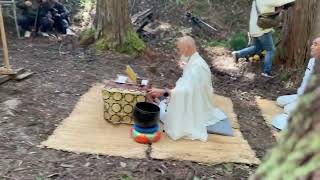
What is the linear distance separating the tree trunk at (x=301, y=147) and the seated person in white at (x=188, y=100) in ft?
12.4

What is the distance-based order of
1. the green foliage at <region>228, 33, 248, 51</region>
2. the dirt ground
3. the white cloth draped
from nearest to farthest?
the dirt ground
the white cloth draped
the green foliage at <region>228, 33, 248, 51</region>

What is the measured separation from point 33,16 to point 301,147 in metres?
7.90

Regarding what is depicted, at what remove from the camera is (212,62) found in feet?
26.0

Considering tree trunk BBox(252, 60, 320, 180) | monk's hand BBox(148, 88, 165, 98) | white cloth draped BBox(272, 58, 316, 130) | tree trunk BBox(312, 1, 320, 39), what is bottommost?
white cloth draped BBox(272, 58, 316, 130)

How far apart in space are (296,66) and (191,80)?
3.27 meters

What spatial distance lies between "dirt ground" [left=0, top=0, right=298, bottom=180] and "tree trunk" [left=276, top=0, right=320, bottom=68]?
0.50m

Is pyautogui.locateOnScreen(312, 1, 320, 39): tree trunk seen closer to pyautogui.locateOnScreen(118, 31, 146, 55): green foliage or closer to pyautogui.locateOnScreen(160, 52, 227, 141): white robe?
pyautogui.locateOnScreen(118, 31, 146, 55): green foliage

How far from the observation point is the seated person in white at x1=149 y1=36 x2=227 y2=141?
4.54m

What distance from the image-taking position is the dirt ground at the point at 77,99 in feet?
12.2

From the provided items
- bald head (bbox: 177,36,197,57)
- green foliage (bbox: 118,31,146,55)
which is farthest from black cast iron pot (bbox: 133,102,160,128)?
green foliage (bbox: 118,31,146,55)

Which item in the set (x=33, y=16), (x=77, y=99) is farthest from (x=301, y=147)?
(x=33, y=16)

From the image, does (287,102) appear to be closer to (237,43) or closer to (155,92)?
(155,92)

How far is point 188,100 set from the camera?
181 inches

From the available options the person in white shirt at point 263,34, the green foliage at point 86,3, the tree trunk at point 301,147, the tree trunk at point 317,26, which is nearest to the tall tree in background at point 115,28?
the person in white shirt at point 263,34
